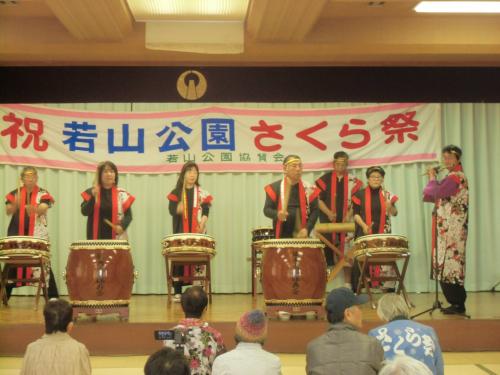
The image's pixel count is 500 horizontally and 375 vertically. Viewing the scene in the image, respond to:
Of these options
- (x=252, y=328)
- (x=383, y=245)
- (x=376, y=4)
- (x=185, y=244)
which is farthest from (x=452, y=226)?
(x=252, y=328)

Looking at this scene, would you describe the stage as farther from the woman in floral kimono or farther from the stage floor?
the woman in floral kimono

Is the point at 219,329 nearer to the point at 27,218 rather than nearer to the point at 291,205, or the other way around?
the point at 291,205

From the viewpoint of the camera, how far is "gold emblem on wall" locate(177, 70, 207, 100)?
255 inches

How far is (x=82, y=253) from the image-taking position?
5.82m

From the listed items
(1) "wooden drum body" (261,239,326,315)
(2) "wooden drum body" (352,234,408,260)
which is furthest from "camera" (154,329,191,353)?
(2) "wooden drum body" (352,234,408,260)

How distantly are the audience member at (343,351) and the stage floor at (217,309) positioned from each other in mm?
2557


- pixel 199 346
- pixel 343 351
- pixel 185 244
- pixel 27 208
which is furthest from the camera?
pixel 27 208

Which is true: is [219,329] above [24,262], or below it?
below

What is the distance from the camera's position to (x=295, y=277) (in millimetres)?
5773

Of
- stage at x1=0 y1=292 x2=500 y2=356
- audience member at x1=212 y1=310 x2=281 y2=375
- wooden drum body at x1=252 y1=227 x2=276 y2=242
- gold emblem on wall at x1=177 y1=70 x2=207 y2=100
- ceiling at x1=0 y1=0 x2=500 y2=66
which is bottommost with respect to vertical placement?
stage at x1=0 y1=292 x2=500 y2=356

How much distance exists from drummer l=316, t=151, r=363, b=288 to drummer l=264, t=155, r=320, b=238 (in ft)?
4.03

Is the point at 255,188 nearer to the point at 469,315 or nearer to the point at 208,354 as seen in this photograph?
the point at 469,315

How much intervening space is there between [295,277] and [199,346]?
8.30 feet

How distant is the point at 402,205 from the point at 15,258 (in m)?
4.33
